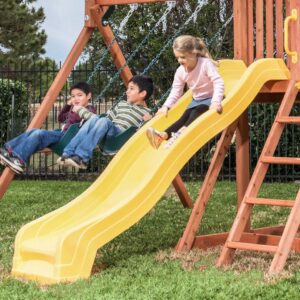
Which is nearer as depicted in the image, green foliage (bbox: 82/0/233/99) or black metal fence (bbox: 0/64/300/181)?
→ black metal fence (bbox: 0/64/300/181)

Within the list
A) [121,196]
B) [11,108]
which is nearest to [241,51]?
[121,196]

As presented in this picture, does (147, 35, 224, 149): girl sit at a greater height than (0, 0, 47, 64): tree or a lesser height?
lesser

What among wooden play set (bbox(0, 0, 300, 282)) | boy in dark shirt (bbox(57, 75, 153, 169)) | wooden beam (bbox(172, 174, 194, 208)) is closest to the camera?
wooden play set (bbox(0, 0, 300, 282))

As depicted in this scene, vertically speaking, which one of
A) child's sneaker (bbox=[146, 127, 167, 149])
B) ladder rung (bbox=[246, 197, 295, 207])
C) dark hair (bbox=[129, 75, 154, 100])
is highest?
dark hair (bbox=[129, 75, 154, 100])

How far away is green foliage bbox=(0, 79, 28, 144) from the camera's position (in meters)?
15.7

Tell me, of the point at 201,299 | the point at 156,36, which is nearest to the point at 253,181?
the point at 201,299

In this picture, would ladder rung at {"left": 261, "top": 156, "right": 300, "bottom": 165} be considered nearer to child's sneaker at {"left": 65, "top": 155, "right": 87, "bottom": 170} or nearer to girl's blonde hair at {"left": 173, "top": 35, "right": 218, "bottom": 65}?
girl's blonde hair at {"left": 173, "top": 35, "right": 218, "bottom": 65}

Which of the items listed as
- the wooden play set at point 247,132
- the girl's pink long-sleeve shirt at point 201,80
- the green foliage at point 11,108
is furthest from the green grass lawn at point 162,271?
the green foliage at point 11,108

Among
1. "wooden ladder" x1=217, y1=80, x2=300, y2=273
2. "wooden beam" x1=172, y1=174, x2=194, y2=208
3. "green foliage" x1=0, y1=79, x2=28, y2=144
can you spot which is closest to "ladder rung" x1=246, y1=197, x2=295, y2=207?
"wooden ladder" x1=217, y1=80, x2=300, y2=273

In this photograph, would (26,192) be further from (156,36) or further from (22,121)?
(156,36)

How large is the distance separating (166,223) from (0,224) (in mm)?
1880

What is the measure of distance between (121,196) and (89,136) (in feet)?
2.36

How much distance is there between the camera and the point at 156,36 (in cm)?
1734

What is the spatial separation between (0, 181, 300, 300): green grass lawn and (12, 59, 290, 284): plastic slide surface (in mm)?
197
